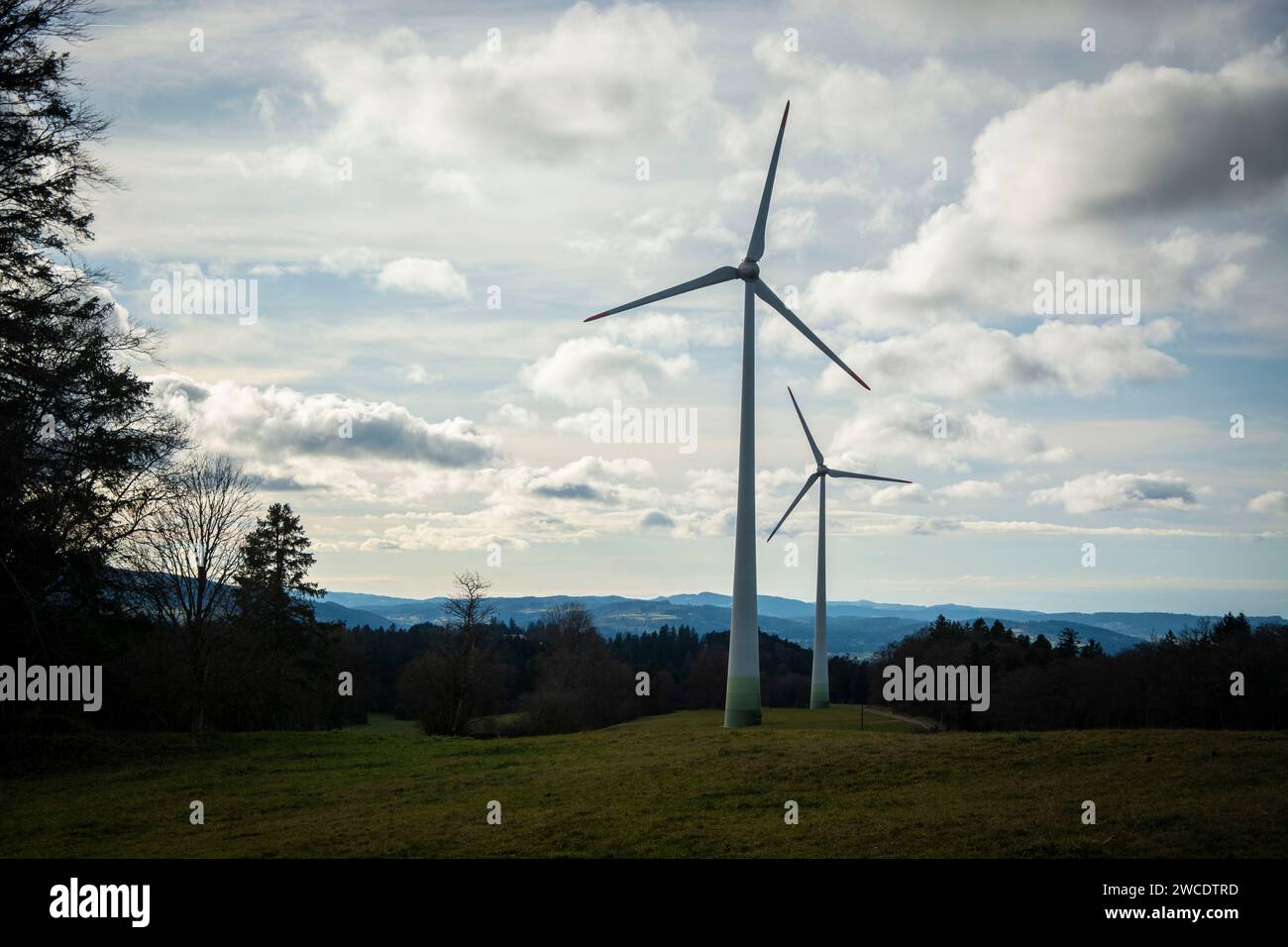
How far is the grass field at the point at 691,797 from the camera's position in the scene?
16.3 m

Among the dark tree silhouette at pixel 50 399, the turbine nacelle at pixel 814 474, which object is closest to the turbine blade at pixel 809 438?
the turbine nacelle at pixel 814 474

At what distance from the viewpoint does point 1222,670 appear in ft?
206

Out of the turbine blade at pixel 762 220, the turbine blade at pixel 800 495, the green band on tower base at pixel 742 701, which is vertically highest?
the turbine blade at pixel 762 220

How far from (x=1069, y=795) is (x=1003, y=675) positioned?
231 feet

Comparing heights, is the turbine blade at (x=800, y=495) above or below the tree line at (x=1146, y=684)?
above

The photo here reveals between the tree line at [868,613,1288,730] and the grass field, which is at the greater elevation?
the grass field

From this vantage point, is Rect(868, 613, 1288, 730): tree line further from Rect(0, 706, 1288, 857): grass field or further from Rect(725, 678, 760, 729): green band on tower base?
Rect(0, 706, 1288, 857): grass field

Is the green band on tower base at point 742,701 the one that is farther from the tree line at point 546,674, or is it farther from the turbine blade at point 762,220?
the turbine blade at point 762,220

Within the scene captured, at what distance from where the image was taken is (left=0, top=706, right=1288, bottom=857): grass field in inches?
641

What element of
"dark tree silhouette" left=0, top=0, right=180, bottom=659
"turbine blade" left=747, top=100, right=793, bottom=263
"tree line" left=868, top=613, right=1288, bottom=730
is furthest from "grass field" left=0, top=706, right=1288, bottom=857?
"tree line" left=868, top=613, right=1288, bottom=730

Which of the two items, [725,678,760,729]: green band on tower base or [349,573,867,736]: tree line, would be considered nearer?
[725,678,760,729]: green band on tower base
